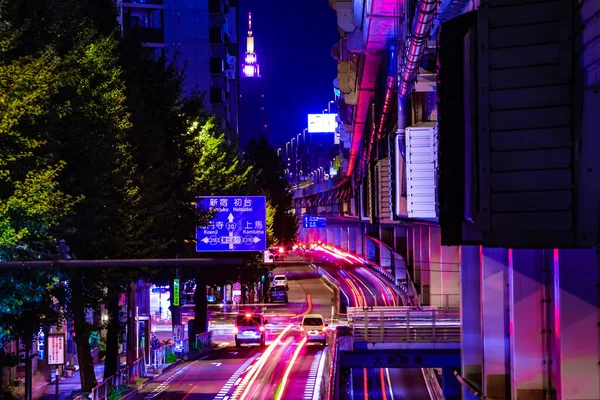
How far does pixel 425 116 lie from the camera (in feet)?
101

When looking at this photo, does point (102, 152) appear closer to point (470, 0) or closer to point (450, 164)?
point (470, 0)

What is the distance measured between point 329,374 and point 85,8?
1541cm

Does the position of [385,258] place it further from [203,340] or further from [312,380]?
[312,380]

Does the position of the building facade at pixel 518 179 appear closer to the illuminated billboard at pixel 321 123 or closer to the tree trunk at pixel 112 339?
the tree trunk at pixel 112 339

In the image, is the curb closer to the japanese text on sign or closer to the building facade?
the japanese text on sign

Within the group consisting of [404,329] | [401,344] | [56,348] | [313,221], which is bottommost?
[401,344]

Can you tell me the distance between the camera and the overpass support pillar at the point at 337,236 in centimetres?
15295

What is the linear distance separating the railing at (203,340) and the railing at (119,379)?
36.8 ft

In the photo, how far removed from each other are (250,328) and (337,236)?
109 m

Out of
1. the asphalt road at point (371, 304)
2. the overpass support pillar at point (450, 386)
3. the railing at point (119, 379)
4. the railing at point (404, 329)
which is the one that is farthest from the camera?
the asphalt road at point (371, 304)

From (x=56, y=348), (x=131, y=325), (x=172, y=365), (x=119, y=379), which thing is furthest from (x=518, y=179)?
(x=172, y=365)

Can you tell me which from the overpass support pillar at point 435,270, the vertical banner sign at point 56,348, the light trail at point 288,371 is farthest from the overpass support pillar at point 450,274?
the vertical banner sign at point 56,348

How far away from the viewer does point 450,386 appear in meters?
38.0

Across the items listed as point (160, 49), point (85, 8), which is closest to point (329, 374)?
point (85, 8)
